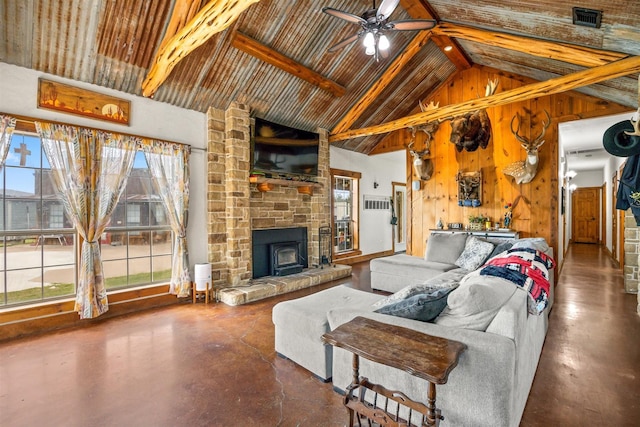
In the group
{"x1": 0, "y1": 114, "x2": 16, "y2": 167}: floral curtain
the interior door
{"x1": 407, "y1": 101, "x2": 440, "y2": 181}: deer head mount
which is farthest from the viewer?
the interior door

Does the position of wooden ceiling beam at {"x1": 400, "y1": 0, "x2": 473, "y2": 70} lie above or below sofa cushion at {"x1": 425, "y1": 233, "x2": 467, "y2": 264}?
above

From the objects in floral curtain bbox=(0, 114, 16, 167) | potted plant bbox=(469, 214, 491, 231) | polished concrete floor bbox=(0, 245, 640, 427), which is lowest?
polished concrete floor bbox=(0, 245, 640, 427)

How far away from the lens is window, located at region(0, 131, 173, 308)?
11.0 ft

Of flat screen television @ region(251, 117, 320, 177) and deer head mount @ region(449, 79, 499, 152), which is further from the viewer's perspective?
deer head mount @ region(449, 79, 499, 152)

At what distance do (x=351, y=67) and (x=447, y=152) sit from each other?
2707 millimetres

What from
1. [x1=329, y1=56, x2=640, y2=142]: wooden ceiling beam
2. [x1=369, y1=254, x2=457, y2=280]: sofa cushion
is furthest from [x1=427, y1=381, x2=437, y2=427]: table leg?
[x1=329, y1=56, x2=640, y2=142]: wooden ceiling beam

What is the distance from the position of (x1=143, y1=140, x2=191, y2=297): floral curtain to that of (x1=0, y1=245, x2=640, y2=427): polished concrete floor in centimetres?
65

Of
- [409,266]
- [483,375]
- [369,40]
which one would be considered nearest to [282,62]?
[369,40]

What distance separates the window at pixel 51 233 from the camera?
336 centimetres

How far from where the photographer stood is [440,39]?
5367mm

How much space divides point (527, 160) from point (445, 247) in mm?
2241

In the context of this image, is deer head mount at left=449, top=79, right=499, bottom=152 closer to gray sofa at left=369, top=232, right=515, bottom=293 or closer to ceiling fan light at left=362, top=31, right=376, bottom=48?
gray sofa at left=369, top=232, right=515, bottom=293

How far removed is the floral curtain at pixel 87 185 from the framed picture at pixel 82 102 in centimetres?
24

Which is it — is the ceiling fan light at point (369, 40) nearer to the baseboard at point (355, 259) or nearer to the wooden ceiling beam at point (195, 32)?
the wooden ceiling beam at point (195, 32)
